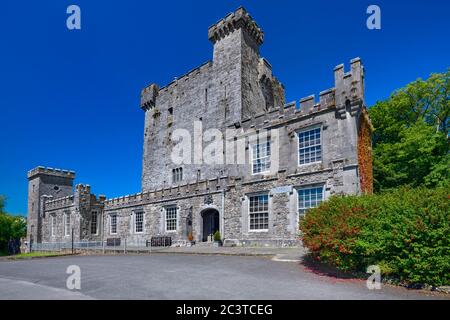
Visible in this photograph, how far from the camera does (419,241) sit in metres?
9.02

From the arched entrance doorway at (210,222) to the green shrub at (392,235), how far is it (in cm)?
1417

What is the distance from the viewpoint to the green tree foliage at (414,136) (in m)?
24.2

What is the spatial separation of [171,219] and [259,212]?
29.8 ft

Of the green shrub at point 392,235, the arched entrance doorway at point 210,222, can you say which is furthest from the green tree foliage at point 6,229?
the green shrub at point 392,235

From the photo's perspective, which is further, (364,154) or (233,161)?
(233,161)

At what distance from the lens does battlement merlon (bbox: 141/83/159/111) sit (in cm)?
4050

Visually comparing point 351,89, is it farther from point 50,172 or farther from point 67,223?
point 50,172

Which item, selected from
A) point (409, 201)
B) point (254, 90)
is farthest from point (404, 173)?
point (409, 201)

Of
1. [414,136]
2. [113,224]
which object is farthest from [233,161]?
[113,224]

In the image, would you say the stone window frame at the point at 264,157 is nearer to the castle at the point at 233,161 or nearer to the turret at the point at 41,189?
the castle at the point at 233,161

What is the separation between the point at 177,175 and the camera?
1379 inches

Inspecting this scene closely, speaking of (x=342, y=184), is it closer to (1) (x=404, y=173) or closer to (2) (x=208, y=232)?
(1) (x=404, y=173)

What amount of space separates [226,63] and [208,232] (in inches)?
640
